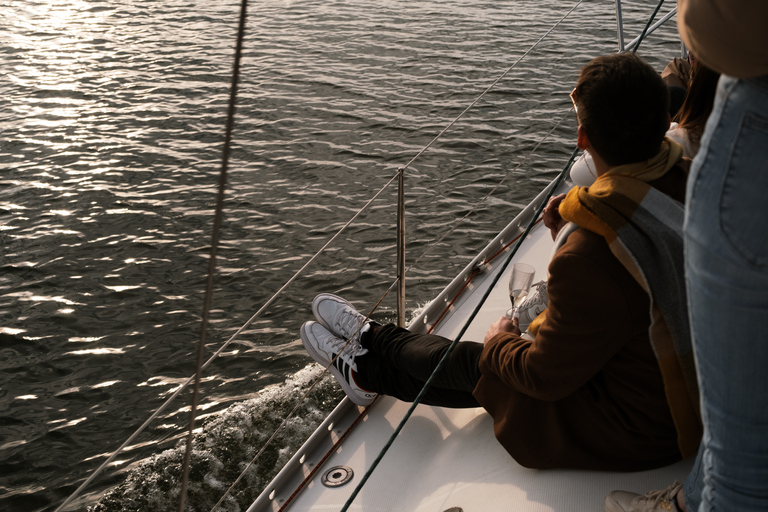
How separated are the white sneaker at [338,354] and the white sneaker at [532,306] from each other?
45 centimetres

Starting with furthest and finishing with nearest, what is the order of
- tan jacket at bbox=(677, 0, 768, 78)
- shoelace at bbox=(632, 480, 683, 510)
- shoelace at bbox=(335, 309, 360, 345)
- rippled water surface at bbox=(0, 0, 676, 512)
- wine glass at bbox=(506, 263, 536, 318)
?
rippled water surface at bbox=(0, 0, 676, 512), shoelace at bbox=(335, 309, 360, 345), wine glass at bbox=(506, 263, 536, 318), shoelace at bbox=(632, 480, 683, 510), tan jacket at bbox=(677, 0, 768, 78)

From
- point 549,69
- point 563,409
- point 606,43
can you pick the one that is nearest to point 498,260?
point 563,409

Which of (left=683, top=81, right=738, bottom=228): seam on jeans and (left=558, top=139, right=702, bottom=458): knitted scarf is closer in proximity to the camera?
(left=683, top=81, right=738, bottom=228): seam on jeans

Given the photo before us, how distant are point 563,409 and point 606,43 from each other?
23.0 ft

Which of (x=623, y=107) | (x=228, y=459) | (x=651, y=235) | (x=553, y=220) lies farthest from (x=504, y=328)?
(x=228, y=459)

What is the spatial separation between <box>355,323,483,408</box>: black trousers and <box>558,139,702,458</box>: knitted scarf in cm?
48

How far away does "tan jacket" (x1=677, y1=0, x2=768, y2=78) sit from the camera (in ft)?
2.07

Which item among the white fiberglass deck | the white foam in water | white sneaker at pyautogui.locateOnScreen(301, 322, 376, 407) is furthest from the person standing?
the white foam in water

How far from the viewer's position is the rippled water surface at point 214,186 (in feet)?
10.7

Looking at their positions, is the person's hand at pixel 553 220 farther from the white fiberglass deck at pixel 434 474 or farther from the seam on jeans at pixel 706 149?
the seam on jeans at pixel 706 149

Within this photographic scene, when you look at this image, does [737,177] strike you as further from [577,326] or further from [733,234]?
[577,326]

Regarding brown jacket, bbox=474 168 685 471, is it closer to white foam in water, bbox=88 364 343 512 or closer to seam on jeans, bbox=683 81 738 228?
seam on jeans, bbox=683 81 738 228

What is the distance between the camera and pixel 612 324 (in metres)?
1.18

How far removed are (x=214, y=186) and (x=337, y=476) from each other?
12.9 ft
